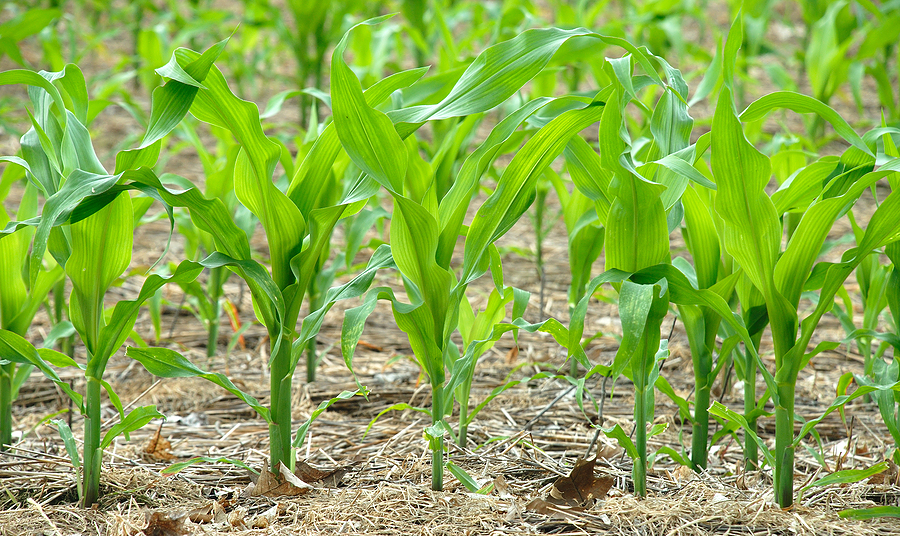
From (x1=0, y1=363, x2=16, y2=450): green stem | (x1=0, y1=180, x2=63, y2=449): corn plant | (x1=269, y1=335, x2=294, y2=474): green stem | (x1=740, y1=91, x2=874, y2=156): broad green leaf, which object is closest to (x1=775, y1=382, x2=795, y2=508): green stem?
(x1=740, y1=91, x2=874, y2=156): broad green leaf

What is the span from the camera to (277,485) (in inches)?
45.9

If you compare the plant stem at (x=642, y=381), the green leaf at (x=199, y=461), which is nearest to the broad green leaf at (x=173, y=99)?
the green leaf at (x=199, y=461)

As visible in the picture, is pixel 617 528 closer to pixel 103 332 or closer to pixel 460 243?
pixel 103 332

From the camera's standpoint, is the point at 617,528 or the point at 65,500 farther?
the point at 65,500

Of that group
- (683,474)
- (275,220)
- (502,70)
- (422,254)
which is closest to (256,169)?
(275,220)

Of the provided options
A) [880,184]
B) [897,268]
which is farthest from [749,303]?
[880,184]

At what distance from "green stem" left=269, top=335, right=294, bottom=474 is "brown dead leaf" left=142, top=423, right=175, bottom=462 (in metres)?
0.31

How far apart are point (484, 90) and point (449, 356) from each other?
1.87 feet

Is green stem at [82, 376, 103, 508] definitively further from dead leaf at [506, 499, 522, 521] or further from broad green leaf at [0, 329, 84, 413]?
dead leaf at [506, 499, 522, 521]

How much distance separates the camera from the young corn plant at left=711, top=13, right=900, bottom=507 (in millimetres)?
958

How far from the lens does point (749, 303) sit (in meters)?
1.16

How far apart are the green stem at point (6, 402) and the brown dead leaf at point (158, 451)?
0.24 metres

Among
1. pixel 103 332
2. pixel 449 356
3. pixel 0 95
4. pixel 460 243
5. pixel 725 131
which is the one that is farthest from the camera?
pixel 0 95

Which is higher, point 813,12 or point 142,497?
point 813,12
